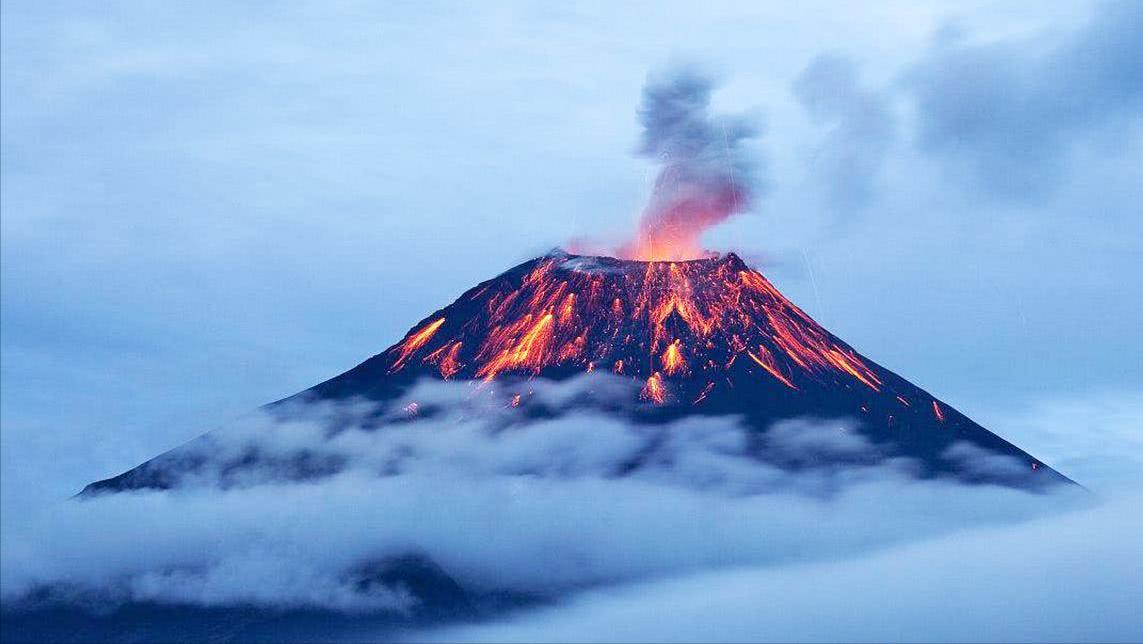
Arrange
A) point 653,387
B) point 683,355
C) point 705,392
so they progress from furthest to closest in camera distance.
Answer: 1. point 653,387
2. point 683,355
3. point 705,392

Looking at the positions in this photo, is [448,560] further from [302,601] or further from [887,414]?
[887,414]

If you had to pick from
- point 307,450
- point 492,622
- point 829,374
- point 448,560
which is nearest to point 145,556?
point 307,450

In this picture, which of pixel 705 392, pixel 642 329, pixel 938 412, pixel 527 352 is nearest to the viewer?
pixel 642 329

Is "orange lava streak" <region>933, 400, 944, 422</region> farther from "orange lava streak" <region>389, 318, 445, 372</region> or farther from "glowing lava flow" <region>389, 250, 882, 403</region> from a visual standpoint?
"orange lava streak" <region>389, 318, 445, 372</region>

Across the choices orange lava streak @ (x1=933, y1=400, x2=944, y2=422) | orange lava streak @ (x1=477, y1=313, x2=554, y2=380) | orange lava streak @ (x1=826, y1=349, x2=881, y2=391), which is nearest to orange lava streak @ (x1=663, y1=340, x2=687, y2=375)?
orange lava streak @ (x1=477, y1=313, x2=554, y2=380)

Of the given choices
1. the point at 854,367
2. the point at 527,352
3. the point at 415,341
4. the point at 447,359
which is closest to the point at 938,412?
the point at 854,367

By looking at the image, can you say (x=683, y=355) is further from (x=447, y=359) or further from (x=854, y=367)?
(x=447, y=359)
